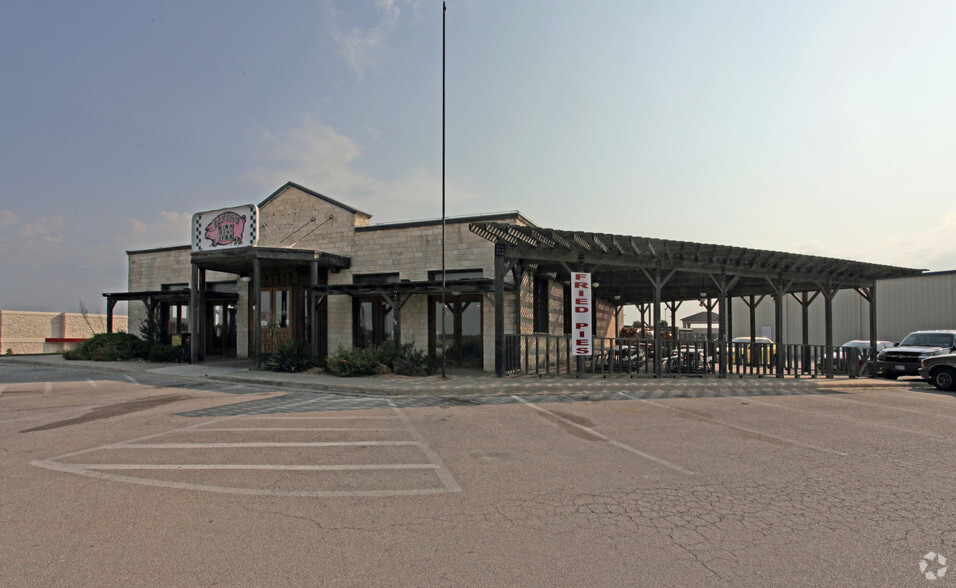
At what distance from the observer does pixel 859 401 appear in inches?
466

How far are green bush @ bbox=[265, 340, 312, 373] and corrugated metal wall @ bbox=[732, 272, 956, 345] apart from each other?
124 ft

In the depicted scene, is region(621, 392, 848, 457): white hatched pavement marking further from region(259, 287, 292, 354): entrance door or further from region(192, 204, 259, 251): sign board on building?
region(192, 204, 259, 251): sign board on building

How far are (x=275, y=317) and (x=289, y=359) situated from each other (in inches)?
161

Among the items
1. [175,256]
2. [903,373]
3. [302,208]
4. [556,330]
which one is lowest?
[903,373]

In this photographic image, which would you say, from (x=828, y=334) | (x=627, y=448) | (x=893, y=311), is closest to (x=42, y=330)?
(x=627, y=448)

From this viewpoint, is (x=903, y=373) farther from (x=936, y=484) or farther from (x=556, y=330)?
(x=936, y=484)

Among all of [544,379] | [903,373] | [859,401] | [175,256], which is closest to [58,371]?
[175,256]

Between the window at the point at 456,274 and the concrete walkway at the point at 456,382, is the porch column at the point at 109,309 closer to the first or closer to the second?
the concrete walkway at the point at 456,382

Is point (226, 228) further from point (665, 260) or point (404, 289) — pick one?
point (665, 260)

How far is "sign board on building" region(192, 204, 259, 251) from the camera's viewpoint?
17344mm

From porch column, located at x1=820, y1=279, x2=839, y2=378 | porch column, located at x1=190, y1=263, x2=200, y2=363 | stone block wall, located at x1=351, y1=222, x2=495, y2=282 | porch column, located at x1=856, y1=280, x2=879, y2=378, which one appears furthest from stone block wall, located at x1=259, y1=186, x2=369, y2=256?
porch column, located at x1=856, y1=280, x2=879, y2=378

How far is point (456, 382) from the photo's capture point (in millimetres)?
13453

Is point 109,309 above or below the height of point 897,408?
above

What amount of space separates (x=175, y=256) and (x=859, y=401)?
26.7m
